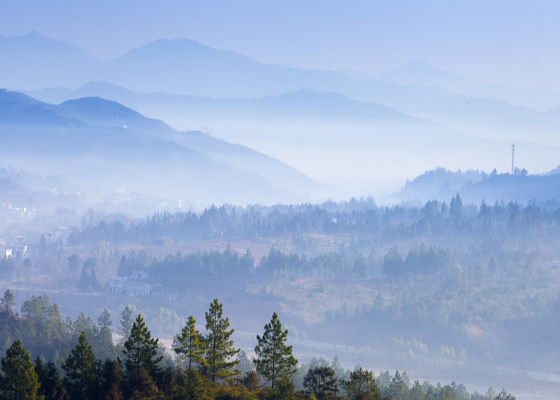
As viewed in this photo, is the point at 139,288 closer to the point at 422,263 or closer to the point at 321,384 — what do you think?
the point at 422,263

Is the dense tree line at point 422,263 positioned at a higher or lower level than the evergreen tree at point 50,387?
higher

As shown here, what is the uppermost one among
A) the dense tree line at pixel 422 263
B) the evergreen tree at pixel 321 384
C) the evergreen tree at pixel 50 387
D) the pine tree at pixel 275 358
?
the dense tree line at pixel 422 263

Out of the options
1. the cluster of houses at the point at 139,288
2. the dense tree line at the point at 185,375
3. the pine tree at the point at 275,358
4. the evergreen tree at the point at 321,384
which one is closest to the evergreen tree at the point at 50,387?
the dense tree line at the point at 185,375

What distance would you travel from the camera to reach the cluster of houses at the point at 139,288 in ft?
614

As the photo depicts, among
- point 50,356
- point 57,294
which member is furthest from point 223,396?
point 57,294

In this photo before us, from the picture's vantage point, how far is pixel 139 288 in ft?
630

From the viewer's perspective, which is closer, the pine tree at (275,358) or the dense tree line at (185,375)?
the dense tree line at (185,375)

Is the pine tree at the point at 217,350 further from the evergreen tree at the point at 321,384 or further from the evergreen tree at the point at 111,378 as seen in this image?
the evergreen tree at the point at 111,378

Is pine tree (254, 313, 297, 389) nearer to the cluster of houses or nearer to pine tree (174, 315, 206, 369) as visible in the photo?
pine tree (174, 315, 206, 369)

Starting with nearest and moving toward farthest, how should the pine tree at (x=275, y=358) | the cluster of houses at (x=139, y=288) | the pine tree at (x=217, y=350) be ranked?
the pine tree at (x=275, y=358)
the pine tree at (x=217, y=350)
the cluster of houses at (x=139, y=288)

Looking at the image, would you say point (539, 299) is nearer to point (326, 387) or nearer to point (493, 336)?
point (493, 336)

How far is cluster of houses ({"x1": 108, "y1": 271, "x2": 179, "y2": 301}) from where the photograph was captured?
18712cm

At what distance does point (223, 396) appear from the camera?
180ft

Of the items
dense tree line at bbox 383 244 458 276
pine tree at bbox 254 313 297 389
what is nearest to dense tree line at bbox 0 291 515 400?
pine tree at bbox 254 313 297 389
